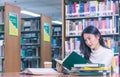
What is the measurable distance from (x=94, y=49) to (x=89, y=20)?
1617 millimetres

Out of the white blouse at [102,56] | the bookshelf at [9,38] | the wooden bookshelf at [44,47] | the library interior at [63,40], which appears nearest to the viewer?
the library interior at [63,40]

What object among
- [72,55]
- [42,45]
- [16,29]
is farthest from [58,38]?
[72,55]

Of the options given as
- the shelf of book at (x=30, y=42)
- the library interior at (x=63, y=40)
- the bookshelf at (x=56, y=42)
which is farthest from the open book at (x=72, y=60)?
the bookshelf at (x=56, y=42)

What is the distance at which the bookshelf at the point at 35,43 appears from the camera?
7402 millimetres

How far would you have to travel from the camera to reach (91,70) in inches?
85.5

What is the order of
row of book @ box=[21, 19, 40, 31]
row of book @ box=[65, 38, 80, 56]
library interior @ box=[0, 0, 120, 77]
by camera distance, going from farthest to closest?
row of book @ box=[21, 19, 40, 31]
row of book @ box=[65, 38, 80, 56]
library interior @ box=[0, 0, 120, 77]

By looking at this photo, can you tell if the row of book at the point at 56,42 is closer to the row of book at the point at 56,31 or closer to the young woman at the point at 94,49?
the row of book at the point at 56,31

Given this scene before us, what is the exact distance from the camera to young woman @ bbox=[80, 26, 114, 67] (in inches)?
121

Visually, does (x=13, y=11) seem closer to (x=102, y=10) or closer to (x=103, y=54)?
(x=102, y=10)

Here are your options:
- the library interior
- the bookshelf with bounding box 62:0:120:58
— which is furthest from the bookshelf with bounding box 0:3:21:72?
the bookshelf with bounding box 62:0:120:58

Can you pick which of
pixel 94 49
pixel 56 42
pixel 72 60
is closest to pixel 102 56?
pixel 94 49

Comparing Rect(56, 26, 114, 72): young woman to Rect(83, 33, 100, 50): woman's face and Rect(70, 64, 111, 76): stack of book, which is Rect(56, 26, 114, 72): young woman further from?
Rect(70, 64, 111, 76): stack of book

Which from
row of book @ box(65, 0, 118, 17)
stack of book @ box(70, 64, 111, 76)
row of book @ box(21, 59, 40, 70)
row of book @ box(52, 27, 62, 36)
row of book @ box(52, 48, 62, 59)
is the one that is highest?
row of book @ box(65, 0, 118, 17)

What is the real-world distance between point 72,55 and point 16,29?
3869 mm
